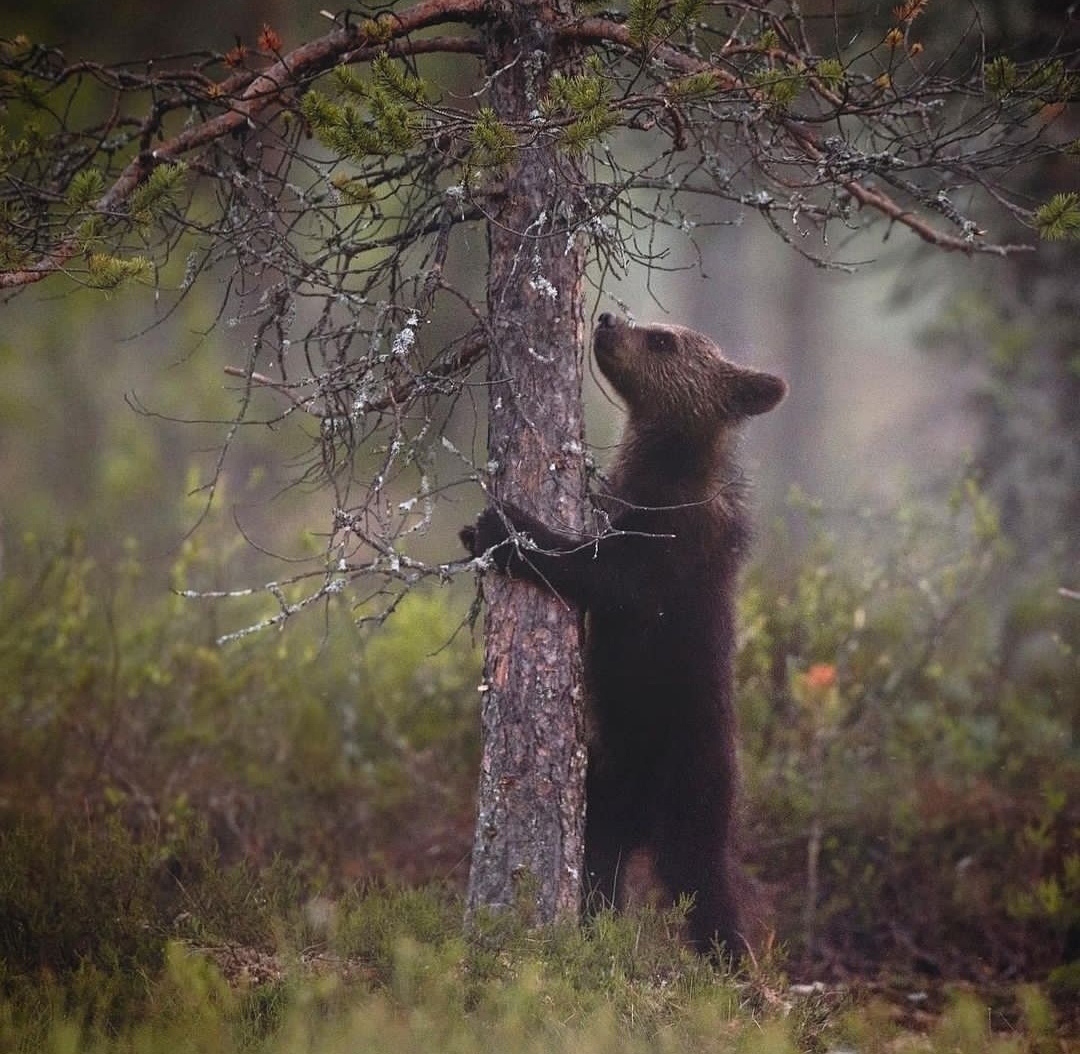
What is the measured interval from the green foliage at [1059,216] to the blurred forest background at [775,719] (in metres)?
1.18

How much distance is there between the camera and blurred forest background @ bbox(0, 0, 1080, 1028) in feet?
21.4

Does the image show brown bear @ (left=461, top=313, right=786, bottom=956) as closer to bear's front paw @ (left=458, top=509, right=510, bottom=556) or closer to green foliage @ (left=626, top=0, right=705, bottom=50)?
bear's front paw @ (left=458, top=509, right=510, bottom=556)

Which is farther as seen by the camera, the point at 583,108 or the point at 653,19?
the point at 653,19

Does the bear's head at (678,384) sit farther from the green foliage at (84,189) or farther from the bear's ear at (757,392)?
the green foliage at (84,189)

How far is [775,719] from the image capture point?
8312 mm

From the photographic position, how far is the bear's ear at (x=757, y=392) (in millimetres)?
6516

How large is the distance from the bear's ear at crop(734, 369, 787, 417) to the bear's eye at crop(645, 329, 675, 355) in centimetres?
38

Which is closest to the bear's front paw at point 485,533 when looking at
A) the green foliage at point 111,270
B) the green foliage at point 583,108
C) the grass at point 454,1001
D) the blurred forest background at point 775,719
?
the blurred forest background at point 775,719

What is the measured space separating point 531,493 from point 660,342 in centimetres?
144

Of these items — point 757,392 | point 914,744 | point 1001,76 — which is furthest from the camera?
point 914,744

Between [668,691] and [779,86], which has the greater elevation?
[779,86]

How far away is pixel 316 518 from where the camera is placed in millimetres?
14875

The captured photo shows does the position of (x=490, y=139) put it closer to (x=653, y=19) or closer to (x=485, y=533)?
(x=653, y=19)

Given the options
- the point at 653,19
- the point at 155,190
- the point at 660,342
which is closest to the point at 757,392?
the point at 660,342
